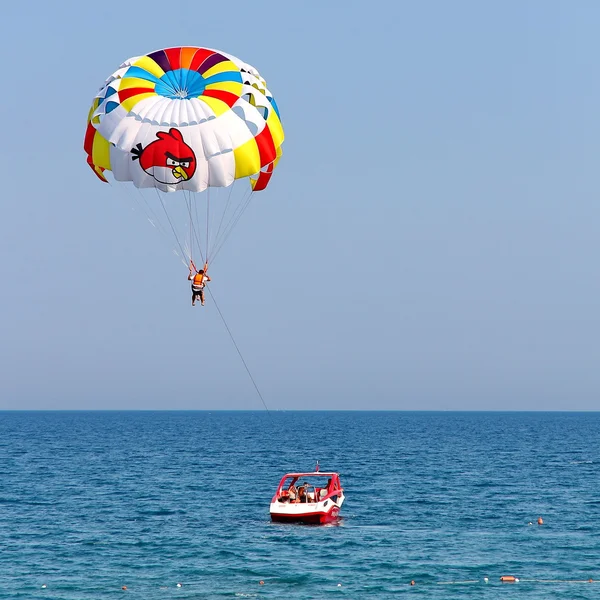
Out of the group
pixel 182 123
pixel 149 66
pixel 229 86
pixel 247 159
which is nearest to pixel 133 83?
pixel 149 66

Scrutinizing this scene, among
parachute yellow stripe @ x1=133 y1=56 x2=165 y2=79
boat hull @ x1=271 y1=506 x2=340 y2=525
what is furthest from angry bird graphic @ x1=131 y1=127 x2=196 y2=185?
boat hull @ x1=271 y1=506 x2=340 y2=525

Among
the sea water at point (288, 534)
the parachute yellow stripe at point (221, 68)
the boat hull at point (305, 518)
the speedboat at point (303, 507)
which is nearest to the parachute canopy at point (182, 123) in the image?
the parachute yellow stripe at point (221, 68)

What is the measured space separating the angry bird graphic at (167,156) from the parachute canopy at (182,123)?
42 millimetres

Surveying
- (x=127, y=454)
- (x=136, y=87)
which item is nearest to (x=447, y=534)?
(x=136, y=87)

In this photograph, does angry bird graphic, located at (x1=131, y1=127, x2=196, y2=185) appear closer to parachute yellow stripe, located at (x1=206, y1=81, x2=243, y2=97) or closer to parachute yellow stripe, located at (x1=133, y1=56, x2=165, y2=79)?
parachute yellow stripe, located at (x1=206, y1=81, x2=243, y2=97)

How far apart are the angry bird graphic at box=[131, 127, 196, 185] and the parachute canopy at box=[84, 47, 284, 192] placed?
0.14ft

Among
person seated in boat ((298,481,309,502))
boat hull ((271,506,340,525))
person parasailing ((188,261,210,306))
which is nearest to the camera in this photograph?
person parasailing ((188,261,210,306))

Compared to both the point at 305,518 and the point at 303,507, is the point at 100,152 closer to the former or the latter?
the point at 303,507

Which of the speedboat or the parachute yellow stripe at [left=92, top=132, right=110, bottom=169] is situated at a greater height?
the parachute yellow stripe at [left=92, top=132, right=110, bottom=169]

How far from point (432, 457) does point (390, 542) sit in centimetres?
6194

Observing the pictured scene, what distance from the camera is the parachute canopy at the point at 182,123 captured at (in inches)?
1594

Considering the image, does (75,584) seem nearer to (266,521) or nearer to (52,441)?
(266,521)

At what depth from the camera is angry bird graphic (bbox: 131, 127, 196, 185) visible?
40344mm

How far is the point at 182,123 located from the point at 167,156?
152 cm
